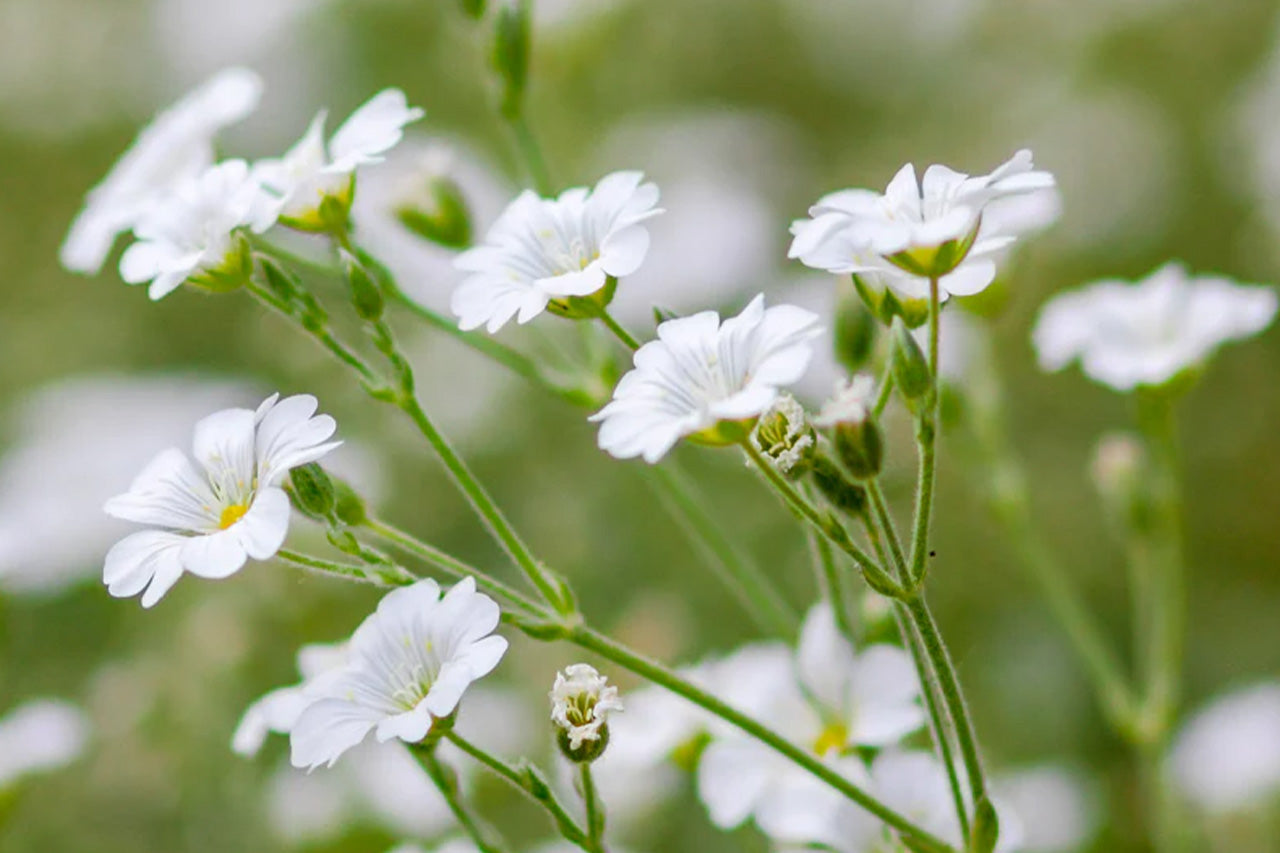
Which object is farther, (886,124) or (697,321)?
(886,124)

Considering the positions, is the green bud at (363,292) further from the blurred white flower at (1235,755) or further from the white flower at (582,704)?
the blurred white flower at (1235,755)

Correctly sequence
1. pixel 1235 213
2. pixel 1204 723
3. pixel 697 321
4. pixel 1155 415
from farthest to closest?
1. pixel 1235 213
2. pixel 1204 723
3. pixel 1155 415
4. pixel 697 321

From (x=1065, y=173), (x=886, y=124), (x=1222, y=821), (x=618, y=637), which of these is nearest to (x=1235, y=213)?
(x=1065, y=173)

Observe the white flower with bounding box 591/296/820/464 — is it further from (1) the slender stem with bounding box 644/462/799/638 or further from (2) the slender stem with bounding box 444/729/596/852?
(1) the slender stem with bounding box 644/462/799/638

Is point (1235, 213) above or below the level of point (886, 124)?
below

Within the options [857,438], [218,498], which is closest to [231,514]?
[218,498]

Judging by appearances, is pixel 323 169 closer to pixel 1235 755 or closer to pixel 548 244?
pixel 548 244

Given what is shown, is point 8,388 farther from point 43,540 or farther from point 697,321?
point 697,321

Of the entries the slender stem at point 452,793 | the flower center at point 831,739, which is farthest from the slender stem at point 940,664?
the slender stem at point 452,793
